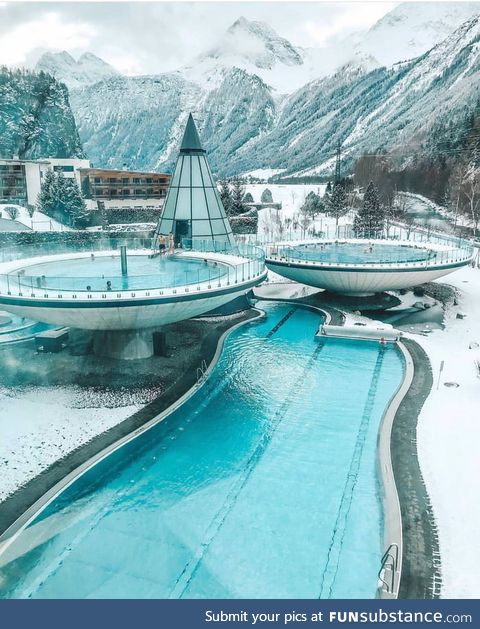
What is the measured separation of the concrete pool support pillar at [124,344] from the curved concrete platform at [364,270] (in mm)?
8758

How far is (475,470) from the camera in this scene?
9.56 meters

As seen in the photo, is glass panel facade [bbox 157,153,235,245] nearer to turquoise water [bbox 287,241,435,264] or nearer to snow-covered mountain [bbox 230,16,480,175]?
turquoise water [bbox 287,241,435,264]

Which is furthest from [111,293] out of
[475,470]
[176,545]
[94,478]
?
[475,470]

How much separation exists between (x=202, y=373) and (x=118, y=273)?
4.44 meters

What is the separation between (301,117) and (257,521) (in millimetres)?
172674

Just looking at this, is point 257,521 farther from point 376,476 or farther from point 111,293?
point 111,293

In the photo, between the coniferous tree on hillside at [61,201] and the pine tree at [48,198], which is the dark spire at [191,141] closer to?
the coniferous tree on hillside at [61,201]

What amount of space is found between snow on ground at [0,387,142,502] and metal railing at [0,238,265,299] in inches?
96.5

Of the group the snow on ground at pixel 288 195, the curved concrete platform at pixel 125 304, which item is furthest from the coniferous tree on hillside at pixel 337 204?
the curved concrete platform at pixel 125 304

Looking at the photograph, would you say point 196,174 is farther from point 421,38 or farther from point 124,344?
point 421,38

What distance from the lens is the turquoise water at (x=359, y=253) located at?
868 inches

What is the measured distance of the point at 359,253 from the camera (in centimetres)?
2439

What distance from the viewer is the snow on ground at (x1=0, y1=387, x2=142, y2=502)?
32.1ft

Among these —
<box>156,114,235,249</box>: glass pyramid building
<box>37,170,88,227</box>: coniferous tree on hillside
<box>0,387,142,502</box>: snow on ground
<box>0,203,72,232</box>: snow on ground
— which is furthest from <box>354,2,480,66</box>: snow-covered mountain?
<box>0,387,142,502</box>: snow on ground
